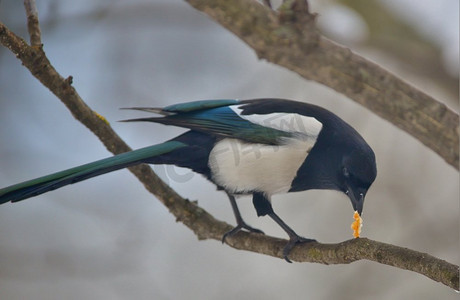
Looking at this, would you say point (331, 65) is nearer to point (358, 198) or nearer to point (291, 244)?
point (358, 198)

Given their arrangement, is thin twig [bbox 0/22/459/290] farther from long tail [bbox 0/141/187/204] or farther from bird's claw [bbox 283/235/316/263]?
long tail [bbox 0/141/187/204]

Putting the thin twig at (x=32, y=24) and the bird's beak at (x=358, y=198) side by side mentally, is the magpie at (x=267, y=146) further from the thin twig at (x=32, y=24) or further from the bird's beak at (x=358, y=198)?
the thin twig at (x=32, y=24)

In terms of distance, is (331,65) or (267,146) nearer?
(331,65)

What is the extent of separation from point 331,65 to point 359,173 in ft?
2.04

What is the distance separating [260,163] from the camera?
243 centimetres

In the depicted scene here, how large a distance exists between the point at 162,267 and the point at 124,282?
0.27m

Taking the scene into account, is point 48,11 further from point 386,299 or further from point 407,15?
point 386,299

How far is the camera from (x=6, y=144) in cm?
425

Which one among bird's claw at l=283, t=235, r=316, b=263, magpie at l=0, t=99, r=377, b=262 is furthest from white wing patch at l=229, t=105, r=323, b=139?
bird's claw at l=283, t=235, r=316, b=263


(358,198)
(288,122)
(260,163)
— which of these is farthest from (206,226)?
(358,198)

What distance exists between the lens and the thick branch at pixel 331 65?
1.73 metres

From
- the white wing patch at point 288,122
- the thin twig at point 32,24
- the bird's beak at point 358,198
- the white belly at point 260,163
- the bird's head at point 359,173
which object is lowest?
the bird's beak at point 358,198

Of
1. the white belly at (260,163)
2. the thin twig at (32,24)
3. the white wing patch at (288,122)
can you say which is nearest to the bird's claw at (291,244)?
the white belly at (260,163)

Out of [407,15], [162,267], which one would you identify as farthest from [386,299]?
[407,15]
